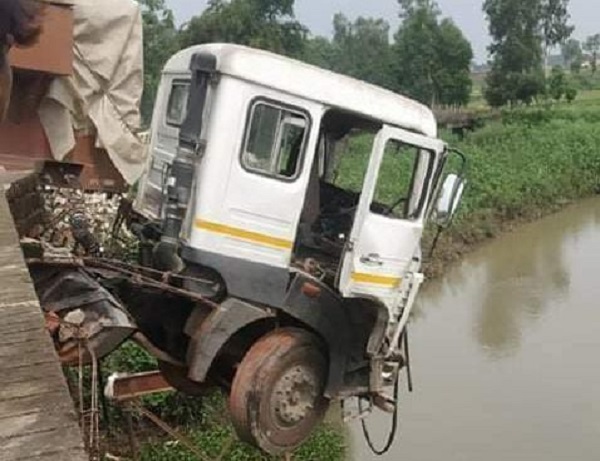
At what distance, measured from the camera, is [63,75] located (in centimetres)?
605

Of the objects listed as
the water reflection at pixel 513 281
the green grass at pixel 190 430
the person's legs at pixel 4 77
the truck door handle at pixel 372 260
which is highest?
the person's legs at pixel 4 77

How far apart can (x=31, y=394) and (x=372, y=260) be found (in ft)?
14.3

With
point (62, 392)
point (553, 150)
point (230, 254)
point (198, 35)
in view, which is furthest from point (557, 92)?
point (62, 392)

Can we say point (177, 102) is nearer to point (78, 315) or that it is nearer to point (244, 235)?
point (244, 235)

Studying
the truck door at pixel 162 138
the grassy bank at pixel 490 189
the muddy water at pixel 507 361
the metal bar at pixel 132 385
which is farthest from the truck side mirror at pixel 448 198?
the muddy water at pixel 507 361

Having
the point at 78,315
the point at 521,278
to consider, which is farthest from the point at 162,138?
the point at 521,278

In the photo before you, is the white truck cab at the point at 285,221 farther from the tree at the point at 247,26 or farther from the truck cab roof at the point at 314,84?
the tree at the point at 247,26

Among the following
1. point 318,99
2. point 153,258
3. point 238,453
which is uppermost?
point 318,99

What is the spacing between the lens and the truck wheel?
5.58 meters

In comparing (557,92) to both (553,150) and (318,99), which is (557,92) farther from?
(318,99)

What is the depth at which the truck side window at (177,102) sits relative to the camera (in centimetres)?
613

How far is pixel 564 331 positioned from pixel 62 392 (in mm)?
15502

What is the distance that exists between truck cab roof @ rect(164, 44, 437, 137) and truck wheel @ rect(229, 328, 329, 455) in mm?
1410

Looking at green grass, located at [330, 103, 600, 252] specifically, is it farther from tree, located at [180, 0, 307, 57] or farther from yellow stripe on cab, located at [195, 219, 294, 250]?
yellow stripe on cab, located at [195, 219, 294, 250]
